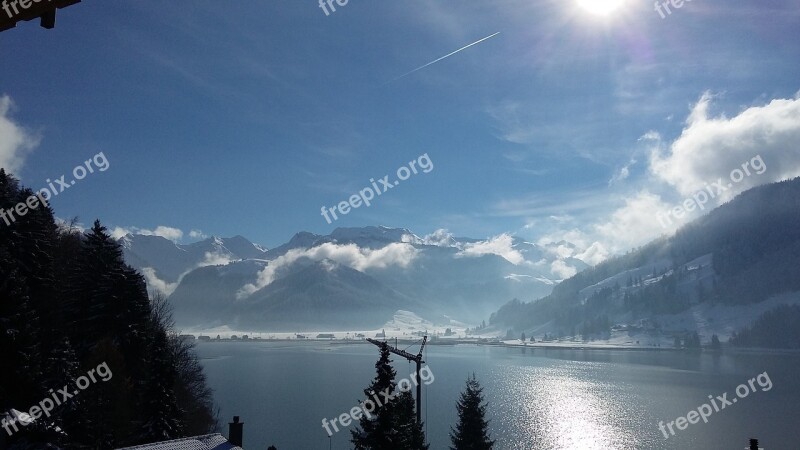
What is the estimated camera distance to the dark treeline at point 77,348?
3499 centimetres

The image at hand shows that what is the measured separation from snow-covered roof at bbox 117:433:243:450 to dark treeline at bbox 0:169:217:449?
17.3ft

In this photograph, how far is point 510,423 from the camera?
369 feet

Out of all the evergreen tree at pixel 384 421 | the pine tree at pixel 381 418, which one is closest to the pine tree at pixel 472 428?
the evergreen tree at pixel 384 421

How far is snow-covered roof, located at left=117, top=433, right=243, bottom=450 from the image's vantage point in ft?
99.5

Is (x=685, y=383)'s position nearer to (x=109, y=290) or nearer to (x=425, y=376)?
(x=425, y=376)

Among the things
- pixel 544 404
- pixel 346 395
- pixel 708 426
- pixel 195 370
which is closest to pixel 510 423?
pixel 544 404

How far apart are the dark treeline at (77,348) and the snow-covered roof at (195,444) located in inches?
207

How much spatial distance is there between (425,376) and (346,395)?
5423 centimetres

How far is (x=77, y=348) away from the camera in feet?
168

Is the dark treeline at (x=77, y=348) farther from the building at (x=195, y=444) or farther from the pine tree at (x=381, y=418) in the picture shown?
the pine tree at (x=381, y=418)

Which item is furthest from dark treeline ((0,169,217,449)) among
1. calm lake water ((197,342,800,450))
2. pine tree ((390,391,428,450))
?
calm lake water ((197,342,800,450))

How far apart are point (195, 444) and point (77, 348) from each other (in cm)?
2699

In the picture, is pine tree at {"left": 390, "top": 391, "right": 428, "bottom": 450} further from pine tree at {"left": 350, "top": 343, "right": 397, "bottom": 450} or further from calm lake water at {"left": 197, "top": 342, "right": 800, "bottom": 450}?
calm lake water at {"left": 197, "top": 342, "right": 800, "bottom": 450}

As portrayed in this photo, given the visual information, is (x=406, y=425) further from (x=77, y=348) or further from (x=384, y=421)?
(x=77, y=348)
